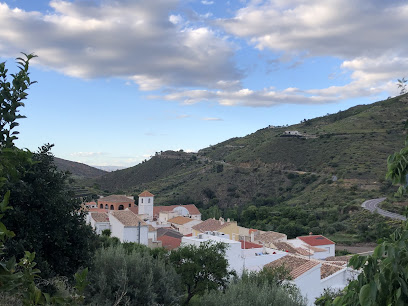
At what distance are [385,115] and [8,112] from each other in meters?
86.1

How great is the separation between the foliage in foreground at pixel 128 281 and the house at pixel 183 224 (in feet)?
103

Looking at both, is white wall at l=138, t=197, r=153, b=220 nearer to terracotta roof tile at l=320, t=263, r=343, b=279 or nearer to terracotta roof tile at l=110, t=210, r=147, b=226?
terracotta roof tile at l=110, t=210, r=147, b=226

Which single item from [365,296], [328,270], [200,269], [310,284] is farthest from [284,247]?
[365,296]

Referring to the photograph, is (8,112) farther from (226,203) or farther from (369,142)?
(369,142)

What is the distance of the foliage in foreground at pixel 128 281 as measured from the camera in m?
12.1

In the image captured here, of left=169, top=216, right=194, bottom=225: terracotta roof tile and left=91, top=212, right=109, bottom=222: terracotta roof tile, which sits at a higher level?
left=91, top=212, right=109, bottom=222: terracotta roof tile

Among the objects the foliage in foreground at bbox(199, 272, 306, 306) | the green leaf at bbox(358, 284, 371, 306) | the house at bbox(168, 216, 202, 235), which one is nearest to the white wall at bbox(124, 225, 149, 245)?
the house at bbox(168, 216, 202, 235)

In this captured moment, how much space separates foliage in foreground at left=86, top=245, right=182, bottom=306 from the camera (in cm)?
1212

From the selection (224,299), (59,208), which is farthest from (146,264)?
(59,208)

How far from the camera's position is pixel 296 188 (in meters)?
64.2

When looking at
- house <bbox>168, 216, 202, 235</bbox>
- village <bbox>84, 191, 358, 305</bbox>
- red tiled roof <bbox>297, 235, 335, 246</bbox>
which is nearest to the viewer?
village <bbox>84, 191, 358, 305</bbox>

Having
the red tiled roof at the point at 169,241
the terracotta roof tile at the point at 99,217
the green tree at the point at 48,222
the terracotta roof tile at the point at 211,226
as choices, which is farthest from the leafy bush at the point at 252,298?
the terracotta roof tile at the point at 99,217

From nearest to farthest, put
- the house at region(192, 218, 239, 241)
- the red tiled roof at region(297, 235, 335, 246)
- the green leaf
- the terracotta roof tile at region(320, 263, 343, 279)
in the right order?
the green leaf → the terracotta roof tile at region(320, 263, 343, 279) → the red tiled roof at region(297, 235, 335, 246) → the house at region(192, 218, 239, 241)

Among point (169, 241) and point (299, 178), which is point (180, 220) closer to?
point (169, 241)
